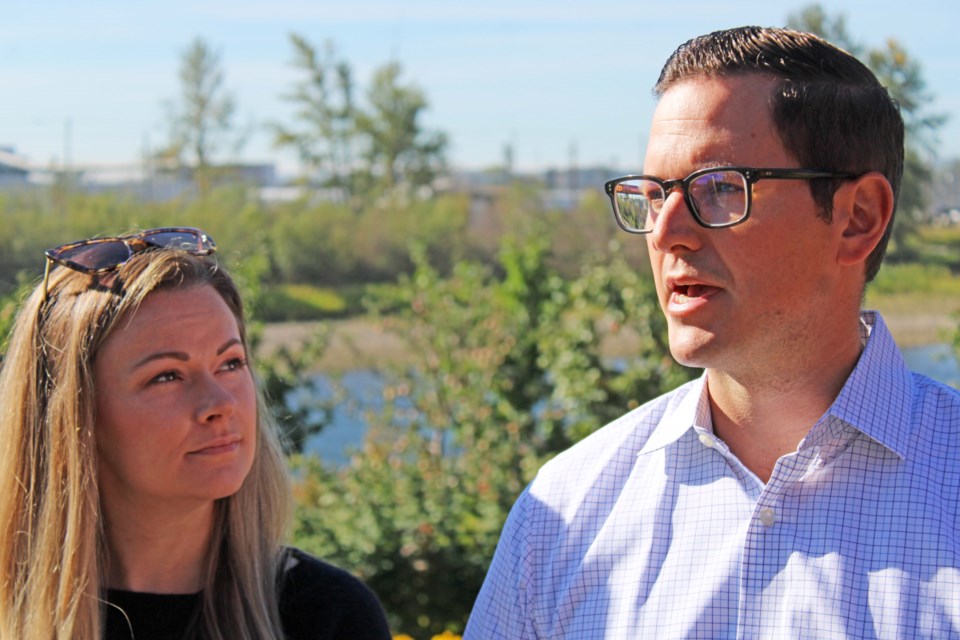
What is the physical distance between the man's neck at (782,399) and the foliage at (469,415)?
3.14 meters

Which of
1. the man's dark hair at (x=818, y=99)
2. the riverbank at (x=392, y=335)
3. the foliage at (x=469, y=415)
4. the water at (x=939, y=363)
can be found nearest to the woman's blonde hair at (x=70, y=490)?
the man's dark hair at (x=818, y=99)

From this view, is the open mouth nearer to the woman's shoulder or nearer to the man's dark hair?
the man's dark hair

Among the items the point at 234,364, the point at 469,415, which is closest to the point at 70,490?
the point at 234,364

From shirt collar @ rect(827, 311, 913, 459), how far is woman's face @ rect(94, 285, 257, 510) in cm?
117

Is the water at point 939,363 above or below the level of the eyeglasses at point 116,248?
below

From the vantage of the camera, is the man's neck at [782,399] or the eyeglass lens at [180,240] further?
the eyeglass lens at [180,240]

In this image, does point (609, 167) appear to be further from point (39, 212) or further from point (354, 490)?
point (354, 490)

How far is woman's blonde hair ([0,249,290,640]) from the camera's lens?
2225 mm

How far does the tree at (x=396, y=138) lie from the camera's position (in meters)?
16.9

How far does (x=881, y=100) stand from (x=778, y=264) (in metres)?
0.39

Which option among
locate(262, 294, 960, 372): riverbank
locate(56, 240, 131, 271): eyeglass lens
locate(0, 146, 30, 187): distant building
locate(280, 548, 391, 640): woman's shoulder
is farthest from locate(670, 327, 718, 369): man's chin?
locate(0, 146, 30, 187): distant building

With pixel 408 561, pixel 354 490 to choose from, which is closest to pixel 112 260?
pixel 408 561

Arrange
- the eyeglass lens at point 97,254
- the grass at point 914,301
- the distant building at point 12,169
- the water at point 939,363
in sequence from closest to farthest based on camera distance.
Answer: the eyeglass lens at point 97,254
the water at point 939,363
the grass at point 914,301
the distant building at point 12,169

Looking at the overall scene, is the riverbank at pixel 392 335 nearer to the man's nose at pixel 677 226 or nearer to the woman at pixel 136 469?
the woman at pixel 136 469
